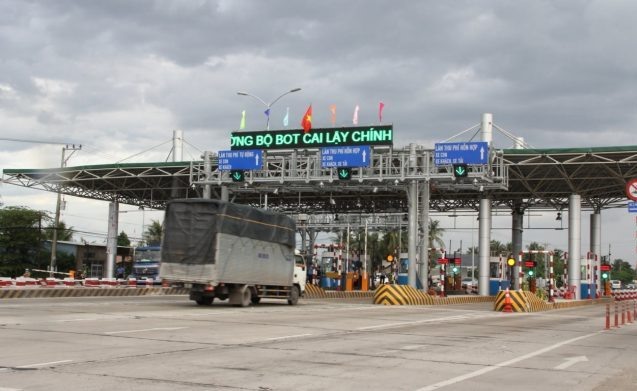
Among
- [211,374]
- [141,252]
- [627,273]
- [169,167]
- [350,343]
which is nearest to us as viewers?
[211,374]

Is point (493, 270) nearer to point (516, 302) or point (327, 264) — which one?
point (327, 264)

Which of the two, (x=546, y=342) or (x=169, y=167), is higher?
(x=169, y=167)

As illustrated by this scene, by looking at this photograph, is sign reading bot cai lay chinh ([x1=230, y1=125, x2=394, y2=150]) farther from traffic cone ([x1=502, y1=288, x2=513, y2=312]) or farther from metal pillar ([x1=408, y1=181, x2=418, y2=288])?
traffic cone ([x1=502, y1=288, x2=513, y2=312])

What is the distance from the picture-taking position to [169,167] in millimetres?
51688

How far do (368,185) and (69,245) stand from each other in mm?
49002

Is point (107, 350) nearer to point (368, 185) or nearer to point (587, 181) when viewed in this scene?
point (368, 185)

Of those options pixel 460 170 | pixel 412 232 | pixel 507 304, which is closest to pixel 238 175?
pixel 412 232

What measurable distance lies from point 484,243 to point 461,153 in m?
12.8

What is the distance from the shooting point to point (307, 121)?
43.4 metres

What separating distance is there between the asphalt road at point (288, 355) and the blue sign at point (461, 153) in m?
20.4

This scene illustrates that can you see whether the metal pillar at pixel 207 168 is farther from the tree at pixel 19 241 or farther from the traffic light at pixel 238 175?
the tree at pixel 19 241

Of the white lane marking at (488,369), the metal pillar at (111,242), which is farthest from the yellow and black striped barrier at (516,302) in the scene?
the metal pillar at (111,242)

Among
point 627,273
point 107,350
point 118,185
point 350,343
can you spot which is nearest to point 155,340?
point 107,350

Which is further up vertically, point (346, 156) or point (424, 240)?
point (346, 156)
